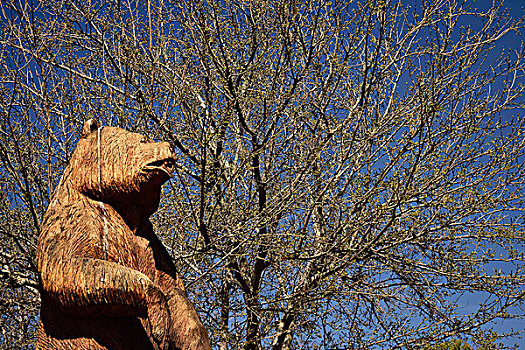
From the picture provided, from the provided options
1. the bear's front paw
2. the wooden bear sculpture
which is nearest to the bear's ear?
the wooden bear sculpture

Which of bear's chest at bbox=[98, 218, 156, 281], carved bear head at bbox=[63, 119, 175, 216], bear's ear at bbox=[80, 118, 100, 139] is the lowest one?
bear's chest at bbox=[98, 218, 156, 281]

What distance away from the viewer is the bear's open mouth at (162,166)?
3.36m

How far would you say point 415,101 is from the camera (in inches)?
353

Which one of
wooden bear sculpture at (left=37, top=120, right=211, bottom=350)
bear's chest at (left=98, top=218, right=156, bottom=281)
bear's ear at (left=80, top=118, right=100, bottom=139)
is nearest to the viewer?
wooden bear sculpture at (left=37, top=120, right=211, bottom=350)

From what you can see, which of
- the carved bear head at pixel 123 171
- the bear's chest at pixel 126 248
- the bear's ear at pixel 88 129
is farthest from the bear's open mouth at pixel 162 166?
the bear's ear at pixel 88 129

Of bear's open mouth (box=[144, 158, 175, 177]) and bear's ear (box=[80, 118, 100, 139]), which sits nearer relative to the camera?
bear's open mouth (box=[144, 158, 175, 177])

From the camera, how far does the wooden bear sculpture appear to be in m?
3.05

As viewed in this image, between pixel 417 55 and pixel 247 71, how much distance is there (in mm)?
3065

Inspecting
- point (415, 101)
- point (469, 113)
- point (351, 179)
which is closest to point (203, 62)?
point (351, 179)

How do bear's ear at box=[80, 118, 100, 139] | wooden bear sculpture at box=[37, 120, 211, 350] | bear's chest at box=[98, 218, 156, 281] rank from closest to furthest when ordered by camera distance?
wooden bear sculpture at box=[37, 120, 211, 350]
bear's chest at box=[98, 218, 156, 281]
bear's ear at box=[80, 118, 100, 139]

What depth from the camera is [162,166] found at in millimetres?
3391

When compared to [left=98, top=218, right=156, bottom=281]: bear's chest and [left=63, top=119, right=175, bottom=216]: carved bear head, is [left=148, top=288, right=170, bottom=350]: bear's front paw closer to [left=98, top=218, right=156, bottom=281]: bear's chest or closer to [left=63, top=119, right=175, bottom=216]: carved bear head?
[left=98, top=218, right=156, bottom=281]: bear's chest

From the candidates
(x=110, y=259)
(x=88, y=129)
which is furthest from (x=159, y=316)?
(x=88, y=129)

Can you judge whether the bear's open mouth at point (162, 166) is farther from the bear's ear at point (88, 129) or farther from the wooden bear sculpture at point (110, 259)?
the bear's ear at point (88, 129)
